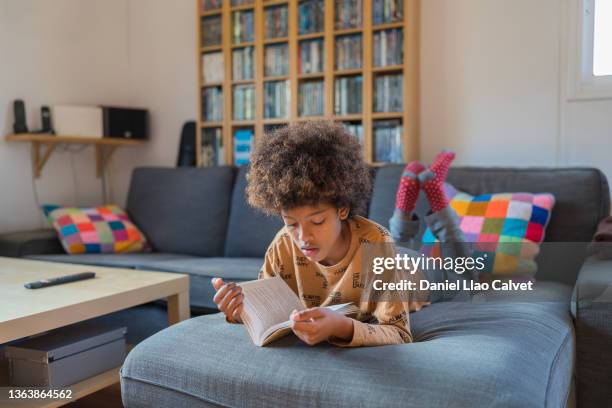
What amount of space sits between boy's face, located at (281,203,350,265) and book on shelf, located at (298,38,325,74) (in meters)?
1.82

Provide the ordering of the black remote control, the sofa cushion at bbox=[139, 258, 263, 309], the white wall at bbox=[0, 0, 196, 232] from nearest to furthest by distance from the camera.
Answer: the black remote control → the sofa cushion at bbox=[139, 258, 263, 309] → the white wall at bbox=[0, 0, 196, 232]

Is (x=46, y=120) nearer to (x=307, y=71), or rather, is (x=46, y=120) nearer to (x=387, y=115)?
(x=307, y=71)

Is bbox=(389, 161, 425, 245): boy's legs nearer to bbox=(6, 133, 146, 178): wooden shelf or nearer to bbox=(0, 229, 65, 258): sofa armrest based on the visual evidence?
bbox=(0, 229, 65, 258): sofa armrest

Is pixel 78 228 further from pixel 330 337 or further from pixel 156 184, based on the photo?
pixel 330 337

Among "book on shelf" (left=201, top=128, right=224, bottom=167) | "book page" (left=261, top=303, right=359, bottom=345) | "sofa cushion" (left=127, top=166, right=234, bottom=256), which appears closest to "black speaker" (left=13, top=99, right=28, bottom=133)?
"sofa cushion" (left=127, top=166, right=234, bottom=256)

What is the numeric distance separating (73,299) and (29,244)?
124 cm

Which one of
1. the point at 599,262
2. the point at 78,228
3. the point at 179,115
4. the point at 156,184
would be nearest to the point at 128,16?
the point at 179,115

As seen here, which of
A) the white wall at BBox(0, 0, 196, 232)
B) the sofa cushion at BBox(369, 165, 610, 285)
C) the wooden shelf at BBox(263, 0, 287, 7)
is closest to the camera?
the sofa cushion at BBox(369, 165, 610, 285)

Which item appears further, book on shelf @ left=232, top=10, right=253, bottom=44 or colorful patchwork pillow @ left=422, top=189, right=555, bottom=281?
book on shelf @ left=232, top=10, right=253, bottom=44

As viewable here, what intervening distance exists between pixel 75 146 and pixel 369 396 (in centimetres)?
298

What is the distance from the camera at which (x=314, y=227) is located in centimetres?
128

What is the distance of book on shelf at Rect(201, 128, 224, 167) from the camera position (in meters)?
3.33

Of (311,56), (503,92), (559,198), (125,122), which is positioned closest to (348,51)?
(311,56)

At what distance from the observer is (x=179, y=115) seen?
3.62 metres
